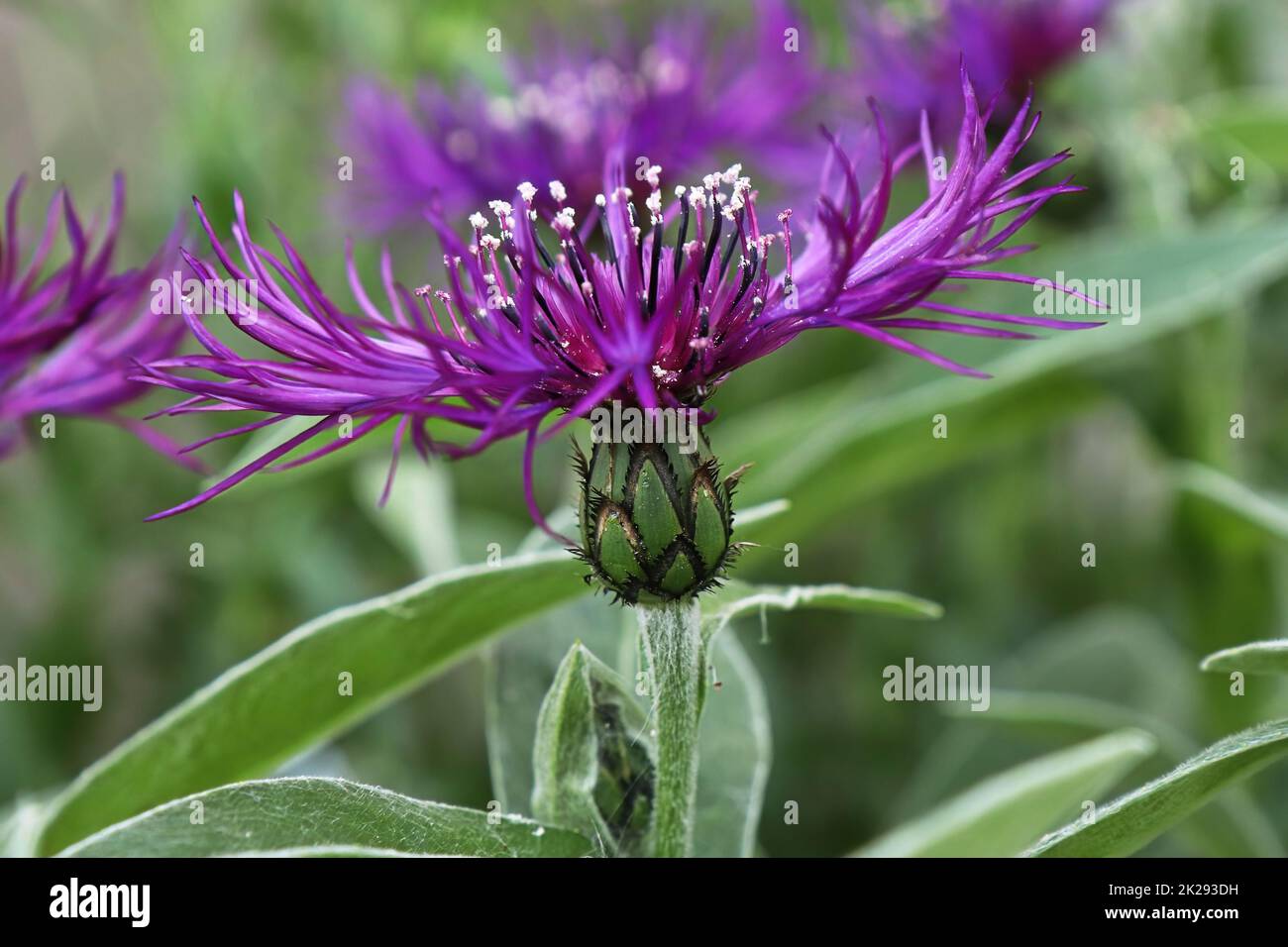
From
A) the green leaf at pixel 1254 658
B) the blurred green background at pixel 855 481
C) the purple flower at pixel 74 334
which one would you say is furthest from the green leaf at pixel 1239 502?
the purple flower at pixel 74 334

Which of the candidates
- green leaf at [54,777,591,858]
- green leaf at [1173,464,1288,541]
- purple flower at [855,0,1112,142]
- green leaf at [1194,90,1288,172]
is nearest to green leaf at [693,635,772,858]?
green leaf at [54,777,591,858]

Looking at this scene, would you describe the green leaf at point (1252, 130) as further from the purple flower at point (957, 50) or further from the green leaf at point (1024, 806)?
the green leaf at point (1024, 806)

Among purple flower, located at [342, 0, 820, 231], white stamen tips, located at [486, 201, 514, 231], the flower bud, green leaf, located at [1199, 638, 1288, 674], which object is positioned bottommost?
green leaf, located at [1199, 638, 1288, 674]

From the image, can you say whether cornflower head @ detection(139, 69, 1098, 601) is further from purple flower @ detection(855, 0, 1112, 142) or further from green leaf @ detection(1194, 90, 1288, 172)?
purple flower @ detection(855, 0, 1112, 142)

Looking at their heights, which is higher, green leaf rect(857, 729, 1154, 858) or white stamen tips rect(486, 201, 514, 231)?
white stamen tips rect(486, 201, 514, 231)

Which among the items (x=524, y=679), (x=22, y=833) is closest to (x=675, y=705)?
(x=524, y=679)

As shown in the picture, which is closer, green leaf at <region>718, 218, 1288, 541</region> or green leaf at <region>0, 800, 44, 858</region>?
green leaf at <region>0, 800, 44, 858</region>
